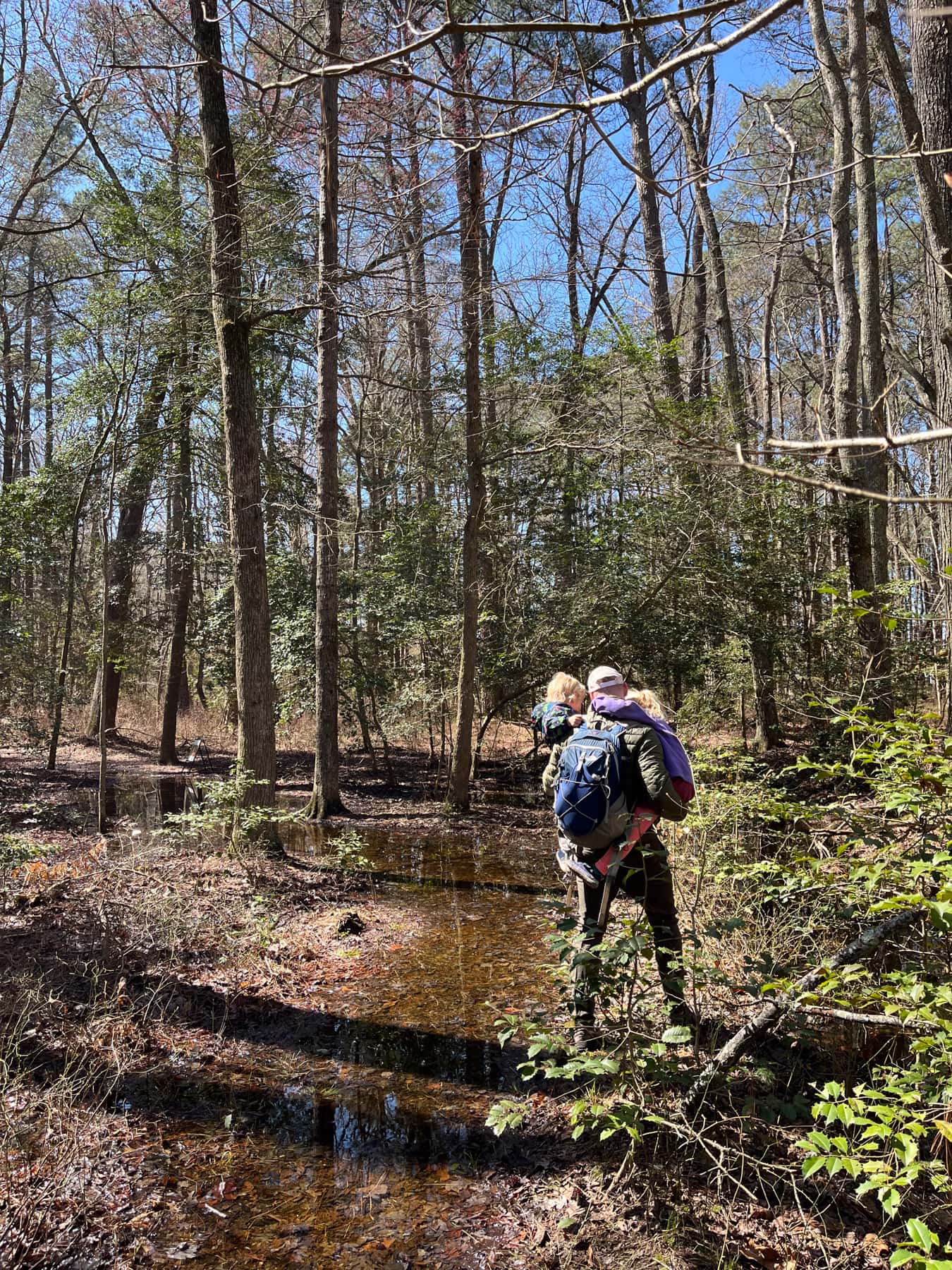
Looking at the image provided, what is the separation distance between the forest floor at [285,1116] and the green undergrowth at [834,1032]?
0.70 ft

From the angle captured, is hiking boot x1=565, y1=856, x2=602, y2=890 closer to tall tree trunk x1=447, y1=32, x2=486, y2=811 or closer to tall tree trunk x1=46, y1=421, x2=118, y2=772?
tall tree trunk x1=447, y1=32, x2=486, y2=811

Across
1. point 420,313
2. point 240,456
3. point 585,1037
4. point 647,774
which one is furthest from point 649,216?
point 585,1037

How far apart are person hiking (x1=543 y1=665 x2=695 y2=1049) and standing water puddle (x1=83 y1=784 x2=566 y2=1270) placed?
16.2 inches

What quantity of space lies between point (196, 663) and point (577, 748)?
71.5ft

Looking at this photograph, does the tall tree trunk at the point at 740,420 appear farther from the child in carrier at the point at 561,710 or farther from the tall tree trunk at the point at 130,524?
the tall tree trunk at the point at 130,524

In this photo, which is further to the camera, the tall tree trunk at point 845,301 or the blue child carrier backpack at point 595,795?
the tall tree trunk at point 845,301

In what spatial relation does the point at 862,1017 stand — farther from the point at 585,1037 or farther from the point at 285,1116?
the point at 285,1116

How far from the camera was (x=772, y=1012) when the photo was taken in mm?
3217

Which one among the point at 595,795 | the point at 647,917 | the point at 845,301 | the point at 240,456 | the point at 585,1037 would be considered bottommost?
the point at 585,1037

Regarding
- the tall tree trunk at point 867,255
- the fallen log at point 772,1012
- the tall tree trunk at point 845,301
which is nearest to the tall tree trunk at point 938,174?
the fallen log at point 772,1012

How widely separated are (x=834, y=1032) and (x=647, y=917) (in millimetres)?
1330

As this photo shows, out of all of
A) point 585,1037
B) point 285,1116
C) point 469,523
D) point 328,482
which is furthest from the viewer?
point 469,523

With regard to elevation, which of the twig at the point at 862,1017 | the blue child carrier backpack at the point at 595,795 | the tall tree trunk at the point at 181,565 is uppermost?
the tall tree trunk at the point at 181,565

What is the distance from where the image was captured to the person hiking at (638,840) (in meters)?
3.71
